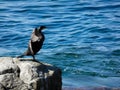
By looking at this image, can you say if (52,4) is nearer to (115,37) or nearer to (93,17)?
(93,17)

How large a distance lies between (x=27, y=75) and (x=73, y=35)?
9965mm

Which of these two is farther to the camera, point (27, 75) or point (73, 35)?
point (73, 35)

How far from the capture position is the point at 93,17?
2284 centimetres

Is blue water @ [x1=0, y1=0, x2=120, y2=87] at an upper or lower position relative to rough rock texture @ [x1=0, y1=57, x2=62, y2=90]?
lower

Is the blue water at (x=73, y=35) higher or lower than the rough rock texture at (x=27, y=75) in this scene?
lower

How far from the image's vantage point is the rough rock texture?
32.3 feet

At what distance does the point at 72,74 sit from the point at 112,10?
1018 cm

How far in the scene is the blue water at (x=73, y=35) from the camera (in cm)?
1495

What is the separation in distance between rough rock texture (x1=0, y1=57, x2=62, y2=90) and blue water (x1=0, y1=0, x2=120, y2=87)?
310 cm

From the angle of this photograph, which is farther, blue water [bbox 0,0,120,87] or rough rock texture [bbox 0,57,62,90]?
blue water [bbox 0,0,120,87]

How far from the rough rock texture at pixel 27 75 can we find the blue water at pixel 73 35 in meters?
3.10

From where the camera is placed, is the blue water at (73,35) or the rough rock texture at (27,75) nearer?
the rough rock texture at (27,75)

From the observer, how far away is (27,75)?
995cm

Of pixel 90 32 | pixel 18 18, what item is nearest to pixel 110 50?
pixel 90 32
